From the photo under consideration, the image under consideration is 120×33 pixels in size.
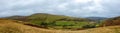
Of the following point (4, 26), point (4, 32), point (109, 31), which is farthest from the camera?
point (109, 31)

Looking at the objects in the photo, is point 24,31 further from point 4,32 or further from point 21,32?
point 4,32

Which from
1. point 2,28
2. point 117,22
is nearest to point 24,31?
point 2,28

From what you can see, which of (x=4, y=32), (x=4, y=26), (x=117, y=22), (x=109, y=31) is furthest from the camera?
(x=117, y=22)

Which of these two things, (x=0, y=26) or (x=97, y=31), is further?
(x=97, y=31)

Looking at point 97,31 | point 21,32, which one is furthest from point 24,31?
point 97,31

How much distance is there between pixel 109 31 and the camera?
4384cm

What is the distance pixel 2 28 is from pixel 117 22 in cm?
3028

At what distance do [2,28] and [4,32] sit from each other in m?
1.47

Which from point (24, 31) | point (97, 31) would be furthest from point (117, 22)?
point (24, 31)

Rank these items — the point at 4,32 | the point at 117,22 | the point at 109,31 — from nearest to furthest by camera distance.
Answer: the point at 4,32
the point at 109,31
the point at 117,22

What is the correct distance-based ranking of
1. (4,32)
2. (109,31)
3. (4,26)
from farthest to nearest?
(109,31) → (4,26) → (4,32)

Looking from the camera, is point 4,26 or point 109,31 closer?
point 4,26

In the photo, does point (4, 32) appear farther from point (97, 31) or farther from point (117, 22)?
point (117, 22)

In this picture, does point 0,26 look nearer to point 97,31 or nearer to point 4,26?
point 4,26
